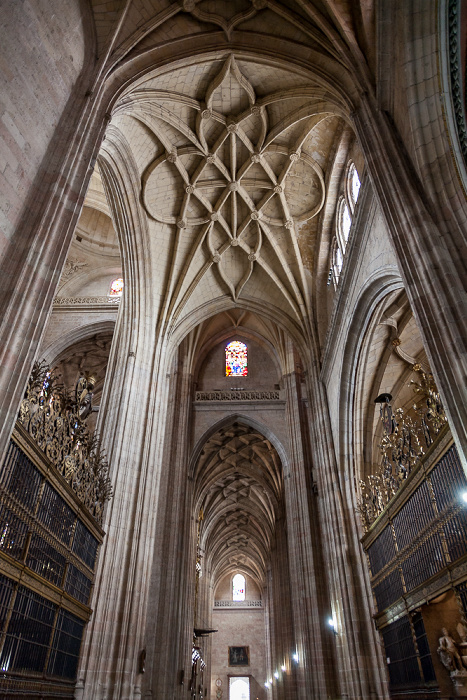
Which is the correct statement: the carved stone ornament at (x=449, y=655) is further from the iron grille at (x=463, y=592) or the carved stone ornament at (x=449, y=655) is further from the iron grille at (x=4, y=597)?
the iron grille at (x=4, y=597)

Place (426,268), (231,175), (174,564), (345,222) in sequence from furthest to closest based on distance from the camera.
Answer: (174,564)
(231,175)
(345,222)
(426,268)

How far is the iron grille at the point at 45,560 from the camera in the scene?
649cm

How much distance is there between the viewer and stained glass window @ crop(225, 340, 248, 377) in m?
20.6

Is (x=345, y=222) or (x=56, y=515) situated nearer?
(x=56, y=515)

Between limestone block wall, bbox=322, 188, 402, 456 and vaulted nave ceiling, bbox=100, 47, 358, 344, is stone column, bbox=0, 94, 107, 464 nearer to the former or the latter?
vaulted nave ceiling, bbox=100, 47, 358, 344

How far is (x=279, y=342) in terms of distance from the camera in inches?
785

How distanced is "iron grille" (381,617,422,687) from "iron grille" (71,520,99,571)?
18.5 feet

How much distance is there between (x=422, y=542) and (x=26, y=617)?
5.74 metres

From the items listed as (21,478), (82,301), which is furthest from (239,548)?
(21,478)

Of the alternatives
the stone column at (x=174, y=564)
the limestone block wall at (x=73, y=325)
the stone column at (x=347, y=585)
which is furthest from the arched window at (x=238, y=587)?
the limestone block wall at (x=73, y=325)

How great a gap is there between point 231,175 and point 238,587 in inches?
1436

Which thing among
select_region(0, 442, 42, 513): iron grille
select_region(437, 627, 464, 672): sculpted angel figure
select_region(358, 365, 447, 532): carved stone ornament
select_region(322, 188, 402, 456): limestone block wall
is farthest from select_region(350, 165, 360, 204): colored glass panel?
select_region(0, 442, 42, 513): iron grille

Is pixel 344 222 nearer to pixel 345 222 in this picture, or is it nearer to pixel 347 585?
pixel 345 222

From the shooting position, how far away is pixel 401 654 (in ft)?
27.4
